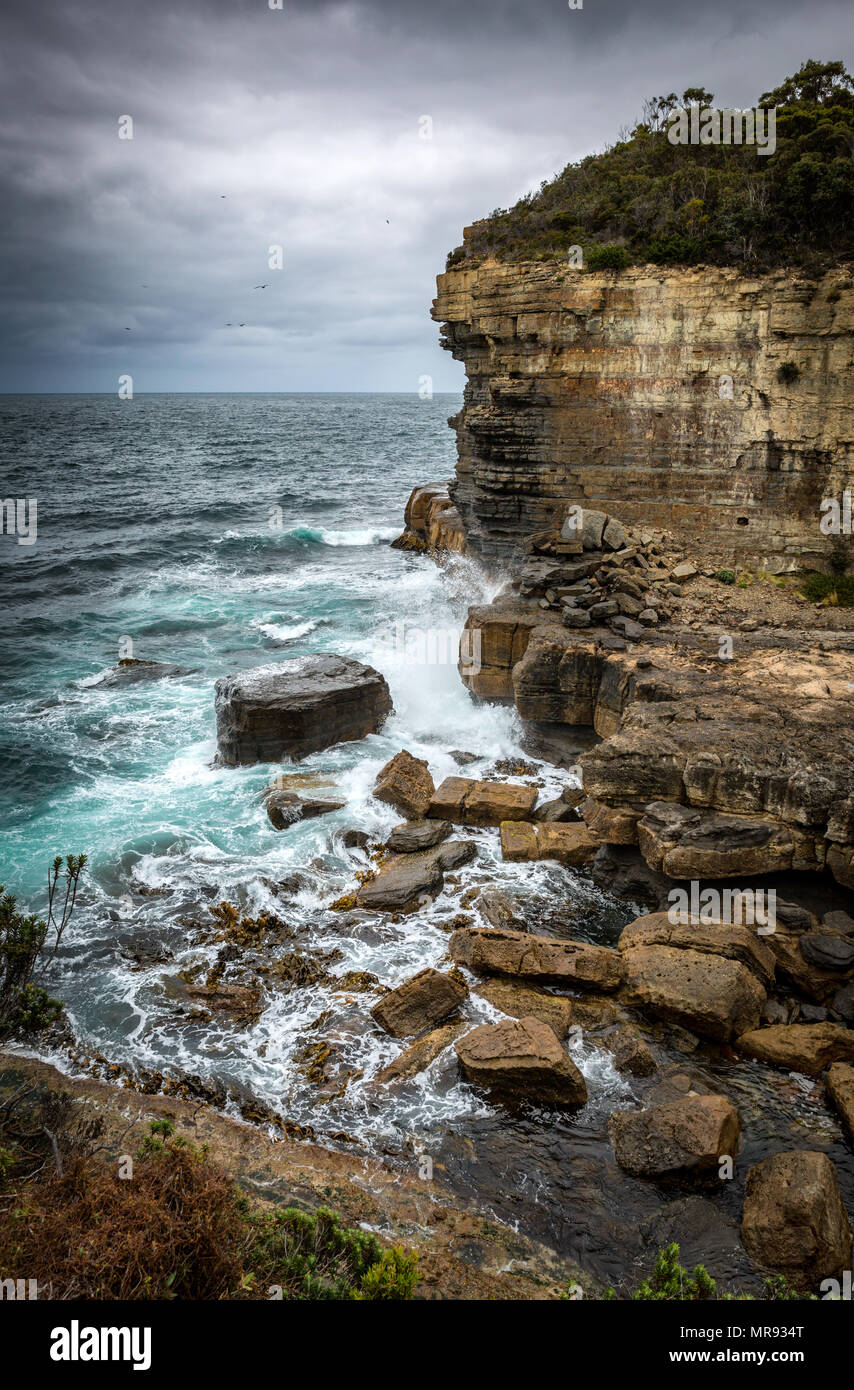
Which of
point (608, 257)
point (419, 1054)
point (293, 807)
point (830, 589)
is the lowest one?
point (419, 1054)

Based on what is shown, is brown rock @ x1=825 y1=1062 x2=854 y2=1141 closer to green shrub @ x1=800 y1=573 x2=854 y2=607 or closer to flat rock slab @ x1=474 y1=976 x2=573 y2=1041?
flat rock slab @ x1=474 y1=976 x2=573 y2=1041

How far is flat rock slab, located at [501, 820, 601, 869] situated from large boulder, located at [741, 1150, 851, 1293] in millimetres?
5974

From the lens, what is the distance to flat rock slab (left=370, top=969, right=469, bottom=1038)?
9.56 meters

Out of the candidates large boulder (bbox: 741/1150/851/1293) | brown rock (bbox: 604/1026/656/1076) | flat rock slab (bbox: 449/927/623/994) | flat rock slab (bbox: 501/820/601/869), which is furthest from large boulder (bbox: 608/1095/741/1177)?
flat rock slab (bbox: 501/820/601/869)

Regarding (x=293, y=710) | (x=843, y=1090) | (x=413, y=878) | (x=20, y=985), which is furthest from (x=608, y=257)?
(x=20, y=985)

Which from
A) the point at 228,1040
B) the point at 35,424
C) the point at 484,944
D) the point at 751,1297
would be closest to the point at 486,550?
the point at 484,944

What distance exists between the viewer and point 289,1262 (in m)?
5.76

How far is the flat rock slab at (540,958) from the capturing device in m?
9.84

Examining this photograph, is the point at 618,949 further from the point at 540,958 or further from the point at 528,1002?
the point at 528,1002

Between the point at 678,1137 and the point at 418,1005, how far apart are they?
3.27 m

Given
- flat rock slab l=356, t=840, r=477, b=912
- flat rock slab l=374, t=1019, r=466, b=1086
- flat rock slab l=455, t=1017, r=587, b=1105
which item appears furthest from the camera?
flat rock slab l=356, t=840, r=477, b=912

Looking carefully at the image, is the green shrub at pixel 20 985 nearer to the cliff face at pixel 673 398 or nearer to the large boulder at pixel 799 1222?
the large boulder at pixel 799 1222

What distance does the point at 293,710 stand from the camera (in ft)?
54.2
